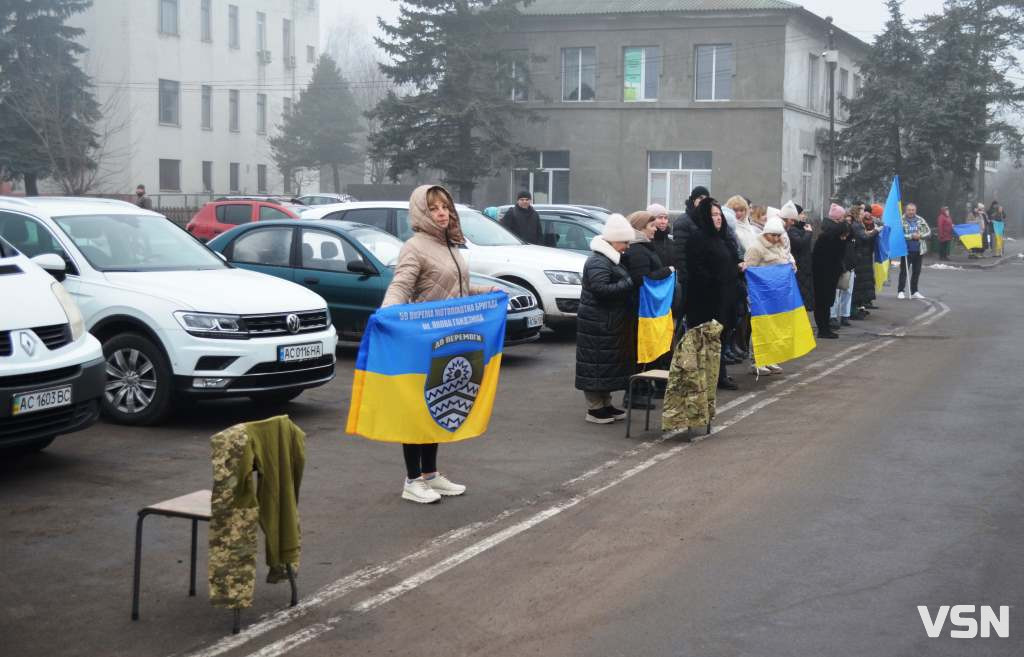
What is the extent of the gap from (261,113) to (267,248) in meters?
58.9

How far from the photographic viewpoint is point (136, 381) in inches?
403

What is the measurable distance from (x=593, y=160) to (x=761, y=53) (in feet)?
25.2

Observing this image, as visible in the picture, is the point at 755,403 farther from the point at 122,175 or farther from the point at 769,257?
the point at 122,175

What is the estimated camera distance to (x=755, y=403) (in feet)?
39.7

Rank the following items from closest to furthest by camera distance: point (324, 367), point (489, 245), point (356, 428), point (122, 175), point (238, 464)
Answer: point (238, 464), point (356, 428), point (324, 367), point (489, 245), point (122, 175)

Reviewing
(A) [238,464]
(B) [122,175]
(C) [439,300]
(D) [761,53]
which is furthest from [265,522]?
(B) [122,175]

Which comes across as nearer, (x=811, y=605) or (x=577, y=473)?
(x=811, y=605)

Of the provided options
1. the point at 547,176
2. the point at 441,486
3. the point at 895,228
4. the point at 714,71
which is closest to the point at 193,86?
the point at 547,176

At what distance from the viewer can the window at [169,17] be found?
61153 millimetres

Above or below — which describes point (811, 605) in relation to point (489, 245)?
below

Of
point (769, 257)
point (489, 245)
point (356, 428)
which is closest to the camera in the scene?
point (356, 428)

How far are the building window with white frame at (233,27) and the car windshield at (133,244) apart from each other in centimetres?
5774

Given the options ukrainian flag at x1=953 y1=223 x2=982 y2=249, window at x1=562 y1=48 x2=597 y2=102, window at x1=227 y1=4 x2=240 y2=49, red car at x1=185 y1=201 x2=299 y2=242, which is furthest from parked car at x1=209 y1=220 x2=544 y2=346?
window at x1=227 y1=4 x2=240 y2=49

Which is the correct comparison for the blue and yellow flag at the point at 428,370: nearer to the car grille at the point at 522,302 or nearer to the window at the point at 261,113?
the car grille at the point at 522,302
